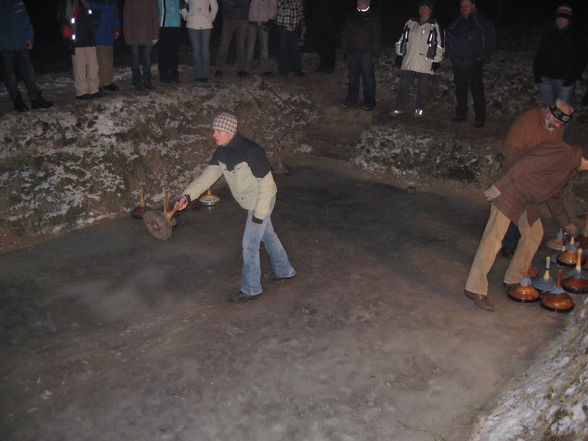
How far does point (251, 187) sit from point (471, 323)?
298 centimetres

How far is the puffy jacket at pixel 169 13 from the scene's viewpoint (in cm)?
1181

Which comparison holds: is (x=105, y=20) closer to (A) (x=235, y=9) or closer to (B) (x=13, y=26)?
(B) (x=13, y=26)

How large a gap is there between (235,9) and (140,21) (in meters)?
2.57

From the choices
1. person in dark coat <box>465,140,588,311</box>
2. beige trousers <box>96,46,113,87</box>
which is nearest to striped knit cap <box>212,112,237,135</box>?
person in dark coat <box>465,140,588,311</box>

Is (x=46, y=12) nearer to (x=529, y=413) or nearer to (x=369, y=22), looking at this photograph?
(x=369, y=22)

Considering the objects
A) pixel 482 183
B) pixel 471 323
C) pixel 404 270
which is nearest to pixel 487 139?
pixel 482 183

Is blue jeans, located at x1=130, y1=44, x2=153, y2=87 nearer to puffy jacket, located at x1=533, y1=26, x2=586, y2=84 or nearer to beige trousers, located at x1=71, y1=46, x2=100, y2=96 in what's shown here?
beige trousers, located at x1=71, y1=46, x2=100, y2=96

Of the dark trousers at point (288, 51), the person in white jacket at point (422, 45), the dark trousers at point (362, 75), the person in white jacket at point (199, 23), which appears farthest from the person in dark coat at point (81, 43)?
the person in white jacket at point (422, 45)

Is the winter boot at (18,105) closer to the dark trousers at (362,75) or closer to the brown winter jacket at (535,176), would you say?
the dark trousers at (362,75)

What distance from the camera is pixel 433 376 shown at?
5.82 meters

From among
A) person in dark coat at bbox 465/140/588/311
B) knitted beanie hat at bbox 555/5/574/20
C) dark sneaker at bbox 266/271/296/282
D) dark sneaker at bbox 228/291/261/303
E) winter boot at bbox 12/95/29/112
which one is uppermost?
knitted beanie hat at bbox 555/5/574/20

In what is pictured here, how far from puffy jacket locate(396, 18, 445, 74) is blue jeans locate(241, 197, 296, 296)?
6314 mm

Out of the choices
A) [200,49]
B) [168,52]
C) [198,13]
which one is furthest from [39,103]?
[198,13]

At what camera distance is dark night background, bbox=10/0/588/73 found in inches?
628
